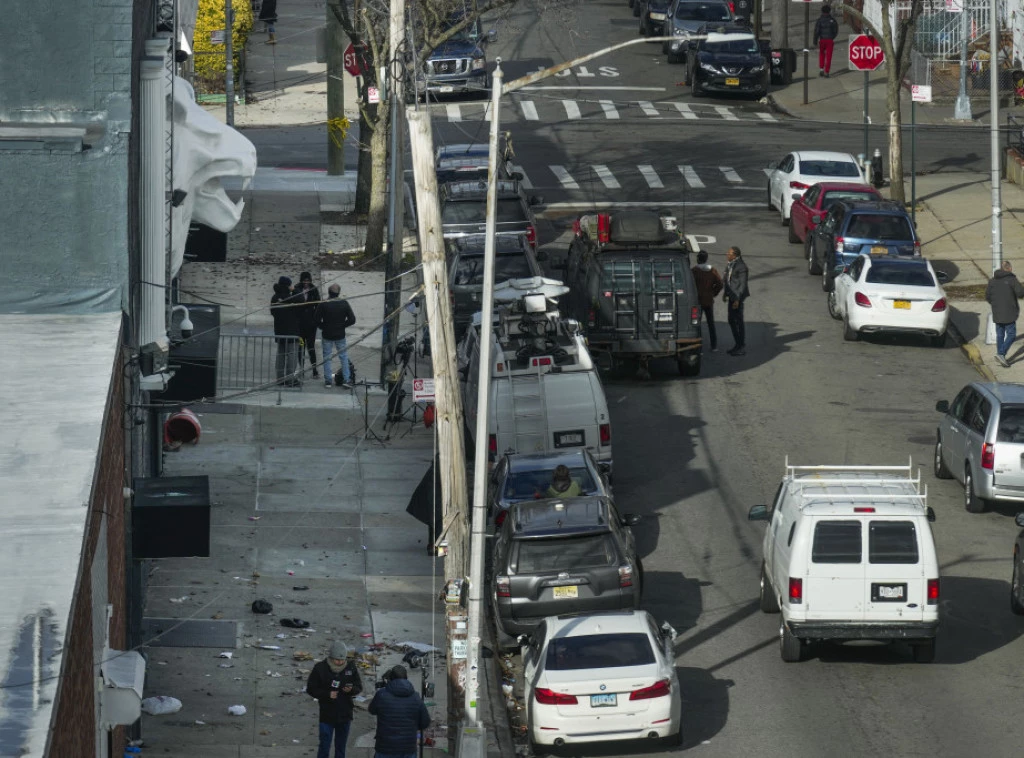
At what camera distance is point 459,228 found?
37969 millimetres

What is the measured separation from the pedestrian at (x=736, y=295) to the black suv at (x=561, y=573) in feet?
38.2

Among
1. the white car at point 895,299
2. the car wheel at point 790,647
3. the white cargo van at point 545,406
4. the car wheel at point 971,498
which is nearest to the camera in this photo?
the car wheel at point 790,647

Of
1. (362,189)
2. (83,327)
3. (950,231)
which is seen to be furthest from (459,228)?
(83,327)

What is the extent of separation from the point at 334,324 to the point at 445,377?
491 inches

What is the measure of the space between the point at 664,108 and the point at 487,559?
32857 mm

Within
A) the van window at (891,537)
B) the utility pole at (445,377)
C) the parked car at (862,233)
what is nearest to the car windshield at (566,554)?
the utility pole at (445,377)

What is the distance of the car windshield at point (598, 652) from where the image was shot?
1819 centimetres

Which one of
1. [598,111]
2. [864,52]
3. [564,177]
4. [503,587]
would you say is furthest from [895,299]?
[598,111]

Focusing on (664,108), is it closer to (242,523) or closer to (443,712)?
(242,523)

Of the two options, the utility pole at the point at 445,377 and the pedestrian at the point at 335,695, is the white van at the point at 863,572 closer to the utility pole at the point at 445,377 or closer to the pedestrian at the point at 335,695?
the utility pole at the point at 445,377

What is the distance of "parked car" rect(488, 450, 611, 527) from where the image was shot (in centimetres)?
2297

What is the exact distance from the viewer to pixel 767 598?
21.8m

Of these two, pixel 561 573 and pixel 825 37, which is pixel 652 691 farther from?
pixel 825 37

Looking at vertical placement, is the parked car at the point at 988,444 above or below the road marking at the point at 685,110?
below
